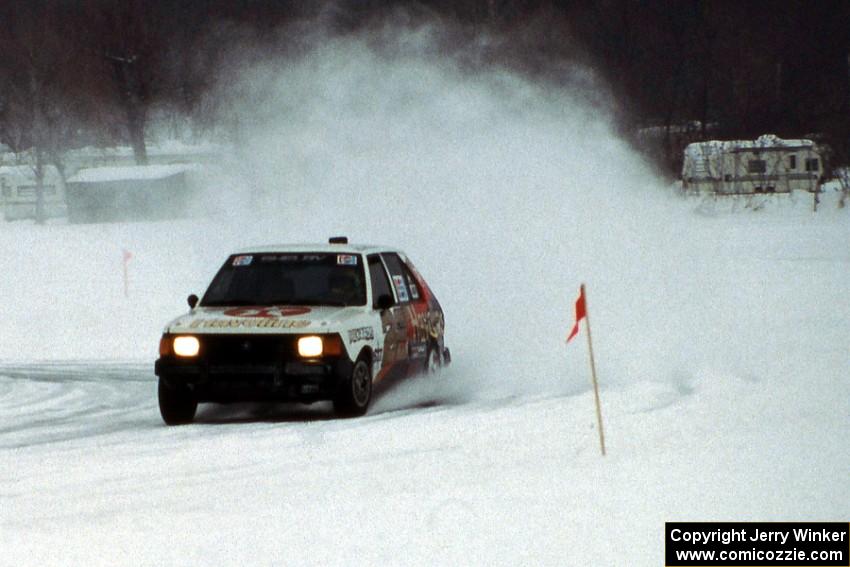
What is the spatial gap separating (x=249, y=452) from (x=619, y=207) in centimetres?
1416

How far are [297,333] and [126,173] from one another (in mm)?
65850

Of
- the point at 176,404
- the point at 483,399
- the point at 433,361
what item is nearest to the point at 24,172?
the point at 433,361

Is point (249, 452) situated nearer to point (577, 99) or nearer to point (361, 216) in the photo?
point (361, 216)

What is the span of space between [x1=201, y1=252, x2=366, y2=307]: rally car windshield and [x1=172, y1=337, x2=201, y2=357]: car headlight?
0.83 meters

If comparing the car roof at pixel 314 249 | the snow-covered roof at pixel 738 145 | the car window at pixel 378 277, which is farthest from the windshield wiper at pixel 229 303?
the snow-covered roof at pixel 738 145

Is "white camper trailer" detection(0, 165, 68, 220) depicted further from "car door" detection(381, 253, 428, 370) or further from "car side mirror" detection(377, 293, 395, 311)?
"car side mirror" detection(377, 293, 395, 311)

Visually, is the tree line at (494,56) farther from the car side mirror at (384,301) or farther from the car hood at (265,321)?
the car hood at (265,321)

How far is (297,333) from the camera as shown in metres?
9.73

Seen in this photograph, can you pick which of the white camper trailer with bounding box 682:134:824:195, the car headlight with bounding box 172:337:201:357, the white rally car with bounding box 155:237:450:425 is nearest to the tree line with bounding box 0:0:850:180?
the white camper trailer with bounding box 682:134:824:195

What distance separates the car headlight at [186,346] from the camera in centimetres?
984

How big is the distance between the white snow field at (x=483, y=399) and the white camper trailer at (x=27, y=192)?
60.4 meters

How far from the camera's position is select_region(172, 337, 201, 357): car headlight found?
388 inches

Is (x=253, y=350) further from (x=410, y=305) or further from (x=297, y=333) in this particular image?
(x=410, y=305)

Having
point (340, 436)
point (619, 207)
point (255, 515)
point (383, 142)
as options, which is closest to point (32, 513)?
point (255, 515)
